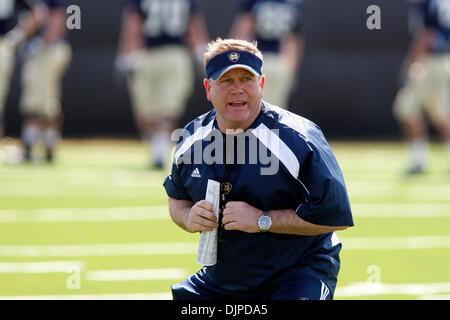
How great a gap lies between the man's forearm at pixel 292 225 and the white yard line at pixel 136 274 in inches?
66.1

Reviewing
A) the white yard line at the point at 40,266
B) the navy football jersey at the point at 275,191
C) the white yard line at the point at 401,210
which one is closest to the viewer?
the navy football jersey at the point at 275,191

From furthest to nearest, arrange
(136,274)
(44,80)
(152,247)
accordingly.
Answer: (44,80), (152,247), (136,274)

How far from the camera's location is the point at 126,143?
50.6 ft

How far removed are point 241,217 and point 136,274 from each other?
6.07ft

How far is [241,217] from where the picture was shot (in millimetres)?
3484

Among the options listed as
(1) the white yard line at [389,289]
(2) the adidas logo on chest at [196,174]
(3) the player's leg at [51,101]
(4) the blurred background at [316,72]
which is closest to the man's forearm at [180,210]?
(2) the adidas logo on chest at [196,174]

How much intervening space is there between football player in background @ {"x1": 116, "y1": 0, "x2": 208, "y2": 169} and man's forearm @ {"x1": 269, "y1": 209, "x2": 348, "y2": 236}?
7382 millimetres

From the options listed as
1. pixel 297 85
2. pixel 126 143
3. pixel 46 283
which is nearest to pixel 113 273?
pixel 46 283

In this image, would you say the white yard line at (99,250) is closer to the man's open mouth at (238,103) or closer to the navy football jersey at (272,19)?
the man's open mouth at (238,103)

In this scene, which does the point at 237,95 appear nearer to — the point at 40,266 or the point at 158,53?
the point at 40,266

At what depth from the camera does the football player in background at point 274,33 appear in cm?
1045

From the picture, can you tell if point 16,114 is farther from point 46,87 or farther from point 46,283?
point 46,283

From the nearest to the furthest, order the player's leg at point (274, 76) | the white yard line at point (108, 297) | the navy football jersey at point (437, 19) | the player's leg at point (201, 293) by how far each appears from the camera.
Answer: the player's leg at point (201, 293), the white yard line at point (108, 297), the player's leg at point (274, 76), the navy football jersey at point (437, 19)

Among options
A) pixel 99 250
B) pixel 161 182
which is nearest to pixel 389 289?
pixel 99 250
